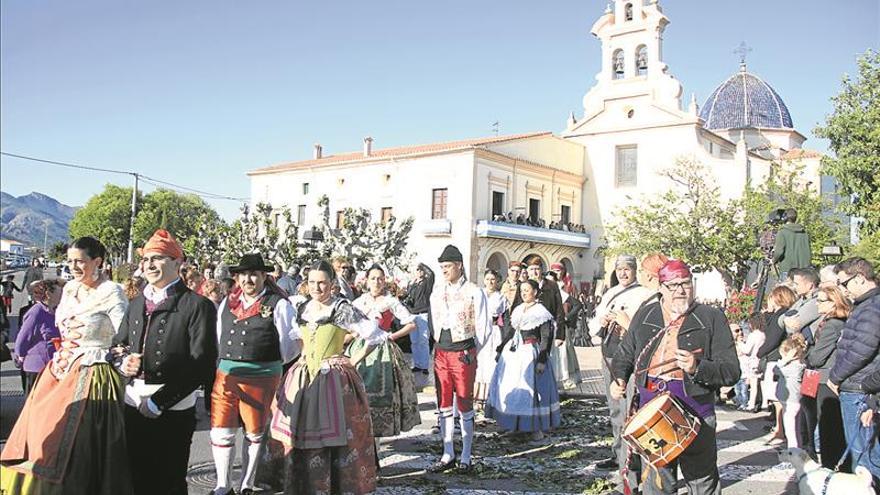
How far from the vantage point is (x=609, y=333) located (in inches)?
246

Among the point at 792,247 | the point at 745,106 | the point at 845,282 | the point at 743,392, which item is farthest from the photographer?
the point at 745,106

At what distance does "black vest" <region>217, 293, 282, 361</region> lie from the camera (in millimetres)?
5434

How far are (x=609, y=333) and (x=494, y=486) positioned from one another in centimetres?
162

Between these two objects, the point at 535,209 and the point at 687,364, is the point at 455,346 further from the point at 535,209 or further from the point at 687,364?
the point at 535,209

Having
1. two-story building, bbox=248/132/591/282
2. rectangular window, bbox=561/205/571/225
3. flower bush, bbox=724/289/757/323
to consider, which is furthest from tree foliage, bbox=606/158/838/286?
flower bush, bbox=724/289/757/323

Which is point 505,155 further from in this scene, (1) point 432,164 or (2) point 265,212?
(2) point 265,212

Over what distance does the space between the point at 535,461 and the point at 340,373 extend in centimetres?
249

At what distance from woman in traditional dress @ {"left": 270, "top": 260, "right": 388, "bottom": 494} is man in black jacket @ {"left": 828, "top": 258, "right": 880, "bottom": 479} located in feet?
11.3

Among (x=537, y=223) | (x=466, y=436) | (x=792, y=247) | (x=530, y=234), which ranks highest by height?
(x=537, y=223)

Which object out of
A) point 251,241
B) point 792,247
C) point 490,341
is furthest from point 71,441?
point 251,241

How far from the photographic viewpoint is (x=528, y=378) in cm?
787

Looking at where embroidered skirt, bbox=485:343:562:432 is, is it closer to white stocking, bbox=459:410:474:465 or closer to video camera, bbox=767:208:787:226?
white stocking, bbox=459:410:474:465

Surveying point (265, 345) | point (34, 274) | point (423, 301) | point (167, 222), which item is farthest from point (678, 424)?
point (167, 222)

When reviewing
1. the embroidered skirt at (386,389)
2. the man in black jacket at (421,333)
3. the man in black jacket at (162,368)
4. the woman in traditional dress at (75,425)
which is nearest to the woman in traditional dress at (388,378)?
the embroidered skirt at (386,389)
